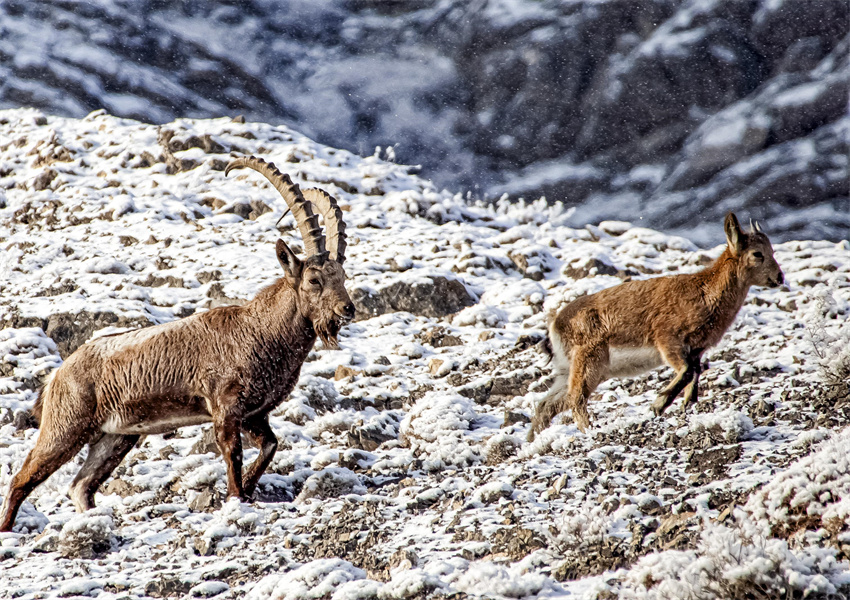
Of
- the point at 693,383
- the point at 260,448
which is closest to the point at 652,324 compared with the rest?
the point at 693,383

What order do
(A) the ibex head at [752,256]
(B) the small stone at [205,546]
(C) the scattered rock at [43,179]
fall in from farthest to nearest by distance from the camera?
(C) the scattered rock at [43,179]
(A) the ibex head at [752,256]
(B) the small stone at [205,546]

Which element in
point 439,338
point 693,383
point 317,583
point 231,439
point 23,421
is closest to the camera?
point 317,583

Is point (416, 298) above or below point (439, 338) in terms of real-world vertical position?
above

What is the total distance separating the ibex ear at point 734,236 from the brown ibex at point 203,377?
4711mm

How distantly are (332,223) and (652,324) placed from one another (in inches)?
151

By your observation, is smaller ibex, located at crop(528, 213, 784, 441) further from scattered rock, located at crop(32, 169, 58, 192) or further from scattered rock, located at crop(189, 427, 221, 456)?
scattered rock, located at crop(32, 169, 58, 192)

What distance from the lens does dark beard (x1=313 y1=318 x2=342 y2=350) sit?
26.8 feet

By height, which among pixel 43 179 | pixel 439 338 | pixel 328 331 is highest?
pixel 43 179

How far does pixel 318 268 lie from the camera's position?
27.2 feet

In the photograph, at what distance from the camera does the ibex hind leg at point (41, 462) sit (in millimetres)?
7785

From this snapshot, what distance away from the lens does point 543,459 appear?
784cm

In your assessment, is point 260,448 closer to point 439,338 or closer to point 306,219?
point 306,219

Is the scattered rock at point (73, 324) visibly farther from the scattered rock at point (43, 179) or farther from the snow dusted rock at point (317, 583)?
the snow dusted rock at point (317, 583)

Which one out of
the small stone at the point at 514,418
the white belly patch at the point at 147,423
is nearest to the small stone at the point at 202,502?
the white belly patch at the point at 147,423
